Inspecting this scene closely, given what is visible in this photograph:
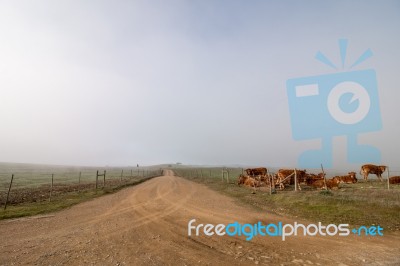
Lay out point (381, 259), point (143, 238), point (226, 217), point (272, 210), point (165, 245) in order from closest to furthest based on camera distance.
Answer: point (381, 259), point (165, 245), point (143, 238), point (226, 217), point (272, 210)

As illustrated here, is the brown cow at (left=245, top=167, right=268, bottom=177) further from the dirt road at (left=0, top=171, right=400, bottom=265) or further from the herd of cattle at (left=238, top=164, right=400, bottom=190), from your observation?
the dirt road at (left=0, top=171, right=400, bottom=265)

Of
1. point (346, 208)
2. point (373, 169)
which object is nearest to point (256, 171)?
point (373, 169)

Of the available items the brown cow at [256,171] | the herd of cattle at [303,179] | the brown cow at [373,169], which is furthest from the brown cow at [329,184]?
the brown cow at [256,171]

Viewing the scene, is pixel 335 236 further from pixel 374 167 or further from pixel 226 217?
pixel 374 167

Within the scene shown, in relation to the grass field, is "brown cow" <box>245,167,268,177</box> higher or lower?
higher

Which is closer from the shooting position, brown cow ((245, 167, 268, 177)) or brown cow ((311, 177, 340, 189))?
brown cow ((311, 177, 340, 189))

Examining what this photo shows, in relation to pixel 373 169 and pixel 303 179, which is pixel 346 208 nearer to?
pixel 303 179

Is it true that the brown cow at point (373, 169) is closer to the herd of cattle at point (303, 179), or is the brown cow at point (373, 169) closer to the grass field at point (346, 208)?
the herd of cattle at point (303, 179)

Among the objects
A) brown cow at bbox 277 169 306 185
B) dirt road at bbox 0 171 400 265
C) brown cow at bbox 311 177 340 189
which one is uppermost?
brown cow at bbox 277 169 306 185

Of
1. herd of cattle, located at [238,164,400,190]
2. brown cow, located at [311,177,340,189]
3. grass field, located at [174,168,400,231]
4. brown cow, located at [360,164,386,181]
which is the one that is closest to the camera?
grass field, located at [174,168,400,231]

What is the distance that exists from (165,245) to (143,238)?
1.32 meters

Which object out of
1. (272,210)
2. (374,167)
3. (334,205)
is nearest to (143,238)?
(272,210)

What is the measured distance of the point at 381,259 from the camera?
7797 millimetres

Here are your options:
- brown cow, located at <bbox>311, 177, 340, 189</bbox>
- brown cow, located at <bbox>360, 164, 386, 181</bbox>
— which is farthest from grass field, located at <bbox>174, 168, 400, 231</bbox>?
brown cow, located at <bbox>360, 164, 386, 181</bbox>
